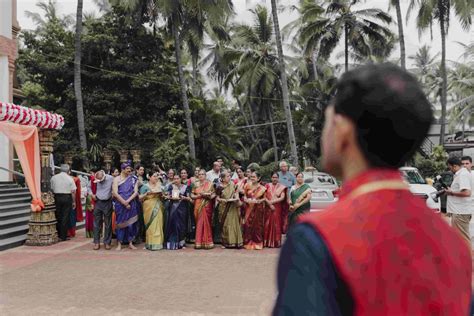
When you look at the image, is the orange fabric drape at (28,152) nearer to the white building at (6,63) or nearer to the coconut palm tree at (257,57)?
the white building at (6,63)

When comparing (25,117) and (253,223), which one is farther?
(253,223)

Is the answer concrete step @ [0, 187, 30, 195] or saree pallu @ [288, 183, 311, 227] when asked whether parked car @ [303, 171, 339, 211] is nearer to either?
saree pallu @ [288, 183, 311, 227]

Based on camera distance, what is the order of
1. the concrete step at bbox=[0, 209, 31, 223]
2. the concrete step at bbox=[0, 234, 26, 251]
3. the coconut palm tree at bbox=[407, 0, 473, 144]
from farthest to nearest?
the coconut palm tree at bbox=[407, 0, 473, 144] → the concrete step at bbox=[0, 209, 31, 223] → the concrete step at bbox=[0, 234, 26, 251]

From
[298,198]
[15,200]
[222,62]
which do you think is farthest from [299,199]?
[222,62]

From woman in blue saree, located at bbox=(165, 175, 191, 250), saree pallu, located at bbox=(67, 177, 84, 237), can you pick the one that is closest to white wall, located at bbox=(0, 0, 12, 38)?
saree pallu, located at bbox=(67, 177, 84, 237)

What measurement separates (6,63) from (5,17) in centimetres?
152

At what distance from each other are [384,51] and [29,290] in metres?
25.0

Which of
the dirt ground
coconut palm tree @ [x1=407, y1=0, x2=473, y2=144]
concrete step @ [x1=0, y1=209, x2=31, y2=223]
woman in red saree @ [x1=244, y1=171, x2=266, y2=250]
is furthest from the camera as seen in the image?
coconut palm tree @ [x1=407, y1=0, x2=473, y2=144]

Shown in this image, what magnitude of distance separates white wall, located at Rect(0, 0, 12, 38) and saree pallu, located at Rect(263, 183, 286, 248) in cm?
1158

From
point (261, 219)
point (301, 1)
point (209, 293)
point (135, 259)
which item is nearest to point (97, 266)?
point (135, 259)

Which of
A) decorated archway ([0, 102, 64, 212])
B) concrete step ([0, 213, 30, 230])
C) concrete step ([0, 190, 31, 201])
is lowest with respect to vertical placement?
concrete step ([0, 213, 30, 230])

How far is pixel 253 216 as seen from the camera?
32.6 feet

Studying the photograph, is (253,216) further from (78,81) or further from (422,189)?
(78,81)

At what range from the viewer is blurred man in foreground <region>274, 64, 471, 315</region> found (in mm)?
923
